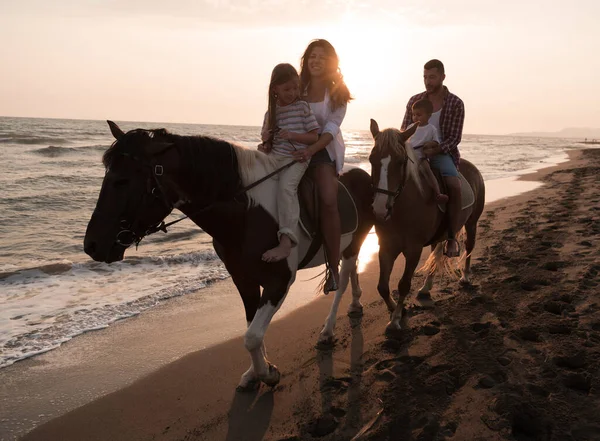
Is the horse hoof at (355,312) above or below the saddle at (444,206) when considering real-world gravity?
below

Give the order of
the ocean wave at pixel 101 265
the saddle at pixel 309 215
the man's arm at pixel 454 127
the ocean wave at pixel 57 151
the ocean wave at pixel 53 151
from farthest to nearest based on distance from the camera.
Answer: the ocean wave at pixel 57 151
the ocean wave at pixel 53 151
the ocean wave at pixel 101 265
the man's arm at pixel 454 127
the saddle at pixel 309 215

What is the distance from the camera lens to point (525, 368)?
335cm

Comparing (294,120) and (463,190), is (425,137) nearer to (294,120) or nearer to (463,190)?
(463,190)

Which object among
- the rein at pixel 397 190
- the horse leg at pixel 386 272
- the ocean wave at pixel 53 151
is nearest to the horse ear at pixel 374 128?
the rein at pixel 397 190

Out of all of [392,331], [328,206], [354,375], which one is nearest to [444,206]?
[392,331]

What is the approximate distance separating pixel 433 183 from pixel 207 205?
9.11ft

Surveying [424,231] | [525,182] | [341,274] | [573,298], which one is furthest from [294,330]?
[525,182]

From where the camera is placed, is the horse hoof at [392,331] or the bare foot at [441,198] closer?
the horse hoof at [392,331]

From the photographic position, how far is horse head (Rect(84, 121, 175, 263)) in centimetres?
262

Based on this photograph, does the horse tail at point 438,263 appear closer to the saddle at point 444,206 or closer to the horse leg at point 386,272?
the saddle at point 444,206

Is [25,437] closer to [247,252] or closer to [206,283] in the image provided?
[247,252]

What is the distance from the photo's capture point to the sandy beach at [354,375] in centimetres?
288

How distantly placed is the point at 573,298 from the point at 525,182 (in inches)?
639

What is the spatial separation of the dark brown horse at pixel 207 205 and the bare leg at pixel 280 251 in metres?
0.09
